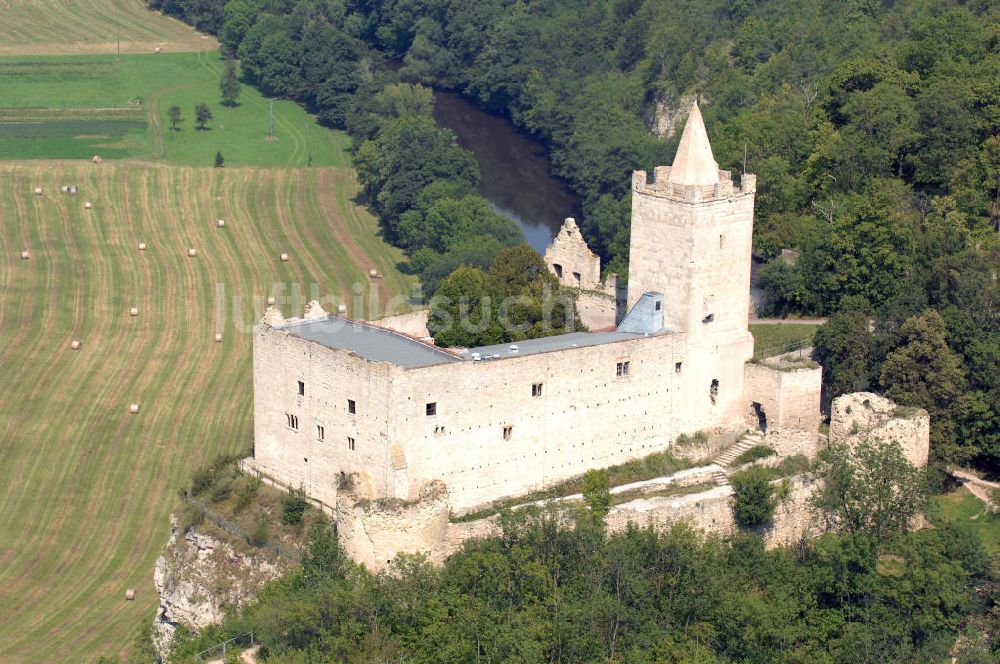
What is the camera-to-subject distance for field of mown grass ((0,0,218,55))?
15650 centimetres

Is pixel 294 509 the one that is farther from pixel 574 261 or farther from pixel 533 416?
pixel 574 261

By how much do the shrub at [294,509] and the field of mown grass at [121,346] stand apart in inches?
555

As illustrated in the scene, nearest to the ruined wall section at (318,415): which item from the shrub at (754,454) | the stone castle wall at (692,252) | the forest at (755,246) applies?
the forest at (755,246)

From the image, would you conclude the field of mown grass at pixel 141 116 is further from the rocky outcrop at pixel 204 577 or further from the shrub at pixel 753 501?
the shrub at pixel 753 501

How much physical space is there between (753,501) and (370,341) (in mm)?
14468

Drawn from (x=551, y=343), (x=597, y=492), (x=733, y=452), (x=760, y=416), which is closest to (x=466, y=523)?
(x=597, y=492)

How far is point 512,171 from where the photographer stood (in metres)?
136

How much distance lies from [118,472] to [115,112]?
→ 56332 millimetres

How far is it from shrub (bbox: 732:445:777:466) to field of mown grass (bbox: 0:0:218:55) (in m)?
96.2

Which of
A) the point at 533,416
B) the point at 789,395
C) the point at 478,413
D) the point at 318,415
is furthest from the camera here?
the point at 789,395

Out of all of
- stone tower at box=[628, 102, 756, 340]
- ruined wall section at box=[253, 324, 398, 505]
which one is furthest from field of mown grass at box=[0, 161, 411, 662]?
stone tower at box=[628, 102, 756, 340]

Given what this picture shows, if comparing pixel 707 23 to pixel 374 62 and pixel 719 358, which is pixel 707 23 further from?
pixel 719 358

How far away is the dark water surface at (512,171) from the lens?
126688mm

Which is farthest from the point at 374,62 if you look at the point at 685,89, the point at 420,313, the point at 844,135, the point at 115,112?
the point at 420,313
